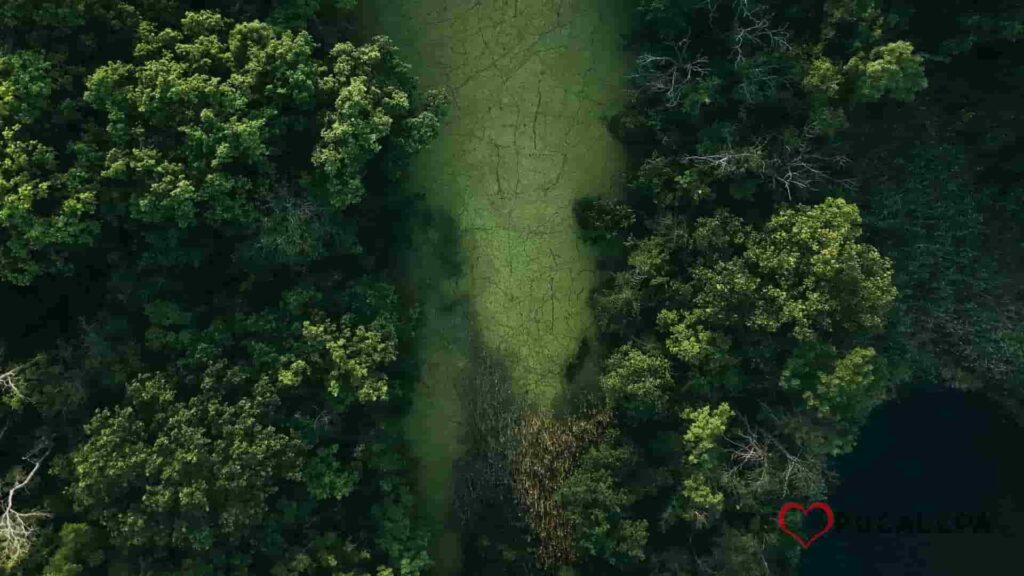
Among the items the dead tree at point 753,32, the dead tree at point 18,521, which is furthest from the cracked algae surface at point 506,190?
the dead tree at point 18,521

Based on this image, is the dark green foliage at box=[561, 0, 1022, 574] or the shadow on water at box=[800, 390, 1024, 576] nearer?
Answer: the dark green foliage at box=[561, 0, 1022, 574]

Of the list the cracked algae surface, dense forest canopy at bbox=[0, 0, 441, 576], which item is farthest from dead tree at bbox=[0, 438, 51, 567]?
the cracked algae surface

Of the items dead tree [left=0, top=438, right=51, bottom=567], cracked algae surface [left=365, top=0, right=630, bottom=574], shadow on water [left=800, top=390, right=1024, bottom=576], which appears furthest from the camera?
shadow on water [left=800, top=390, right=1024, bottom=576]

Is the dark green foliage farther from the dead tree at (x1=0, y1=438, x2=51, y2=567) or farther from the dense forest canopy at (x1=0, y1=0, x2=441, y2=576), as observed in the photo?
the dead tree at (x1=0, y1=438, x2=51, y2=567)

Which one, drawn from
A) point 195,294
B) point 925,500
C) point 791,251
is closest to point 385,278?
point 195,294

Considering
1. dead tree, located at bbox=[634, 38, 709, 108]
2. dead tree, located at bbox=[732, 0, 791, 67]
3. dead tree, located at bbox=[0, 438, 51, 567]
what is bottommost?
dead tree, located at bbox=[0, 438, 51, 567]

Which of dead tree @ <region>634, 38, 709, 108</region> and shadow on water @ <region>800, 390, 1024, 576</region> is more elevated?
dead tree @ <region>634, 38, 709, 108</region>
